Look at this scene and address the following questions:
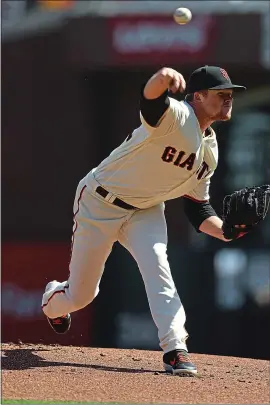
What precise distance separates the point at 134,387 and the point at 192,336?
675 cm

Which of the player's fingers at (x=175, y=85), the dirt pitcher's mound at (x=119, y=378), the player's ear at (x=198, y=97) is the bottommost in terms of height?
the dirt pitcher's mound at (x=119, y=378)

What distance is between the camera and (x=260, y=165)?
14.4 metres

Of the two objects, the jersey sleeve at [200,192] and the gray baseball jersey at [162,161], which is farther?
the jersey sleeve at [200,192]

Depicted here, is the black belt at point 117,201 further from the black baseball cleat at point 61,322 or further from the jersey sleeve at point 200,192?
the black baseball cleat at point 61,322

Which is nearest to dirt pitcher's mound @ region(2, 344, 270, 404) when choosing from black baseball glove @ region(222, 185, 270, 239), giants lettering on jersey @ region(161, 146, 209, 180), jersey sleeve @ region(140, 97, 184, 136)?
black baseball glove @ region(222, 185, 270, 239)

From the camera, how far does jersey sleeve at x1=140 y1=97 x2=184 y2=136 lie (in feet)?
16.3

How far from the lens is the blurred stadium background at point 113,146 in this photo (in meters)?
12.1

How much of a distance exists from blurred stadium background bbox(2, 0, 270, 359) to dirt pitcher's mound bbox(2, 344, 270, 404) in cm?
561

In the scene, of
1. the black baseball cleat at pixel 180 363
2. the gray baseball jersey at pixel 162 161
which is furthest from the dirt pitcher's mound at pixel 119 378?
the gray baseball jersey at pixel 162 161

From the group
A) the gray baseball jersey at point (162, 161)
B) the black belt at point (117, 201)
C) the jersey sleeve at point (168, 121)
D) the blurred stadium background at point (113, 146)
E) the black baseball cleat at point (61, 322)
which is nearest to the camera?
the jersey sleeve at point (168, 121)

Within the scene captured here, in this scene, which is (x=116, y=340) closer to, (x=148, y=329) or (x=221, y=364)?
(x=148, y=329)

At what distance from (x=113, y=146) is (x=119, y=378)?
9686 mm

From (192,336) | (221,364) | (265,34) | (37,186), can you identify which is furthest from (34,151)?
(221,364)

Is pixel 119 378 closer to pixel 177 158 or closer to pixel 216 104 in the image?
pixel 177 158
